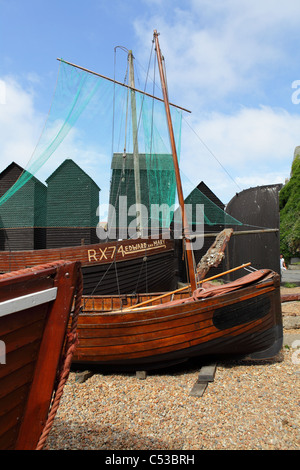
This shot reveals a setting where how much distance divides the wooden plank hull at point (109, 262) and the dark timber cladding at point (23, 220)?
9157 mm

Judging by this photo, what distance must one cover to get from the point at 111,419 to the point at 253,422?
204 cm

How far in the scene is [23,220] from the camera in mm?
19156

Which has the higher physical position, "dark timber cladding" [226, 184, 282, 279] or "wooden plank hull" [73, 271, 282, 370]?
"dark timber cladding" [226, 184, 282, 279]

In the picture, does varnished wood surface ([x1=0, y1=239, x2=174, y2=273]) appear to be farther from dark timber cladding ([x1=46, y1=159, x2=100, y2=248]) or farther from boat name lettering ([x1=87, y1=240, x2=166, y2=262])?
dark timber cladding ([x1=46, y1=159, x2=100, y2=248])

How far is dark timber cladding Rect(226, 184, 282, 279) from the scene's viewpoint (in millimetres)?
13164

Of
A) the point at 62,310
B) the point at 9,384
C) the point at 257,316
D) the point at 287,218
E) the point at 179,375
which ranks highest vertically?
the point at 287,218

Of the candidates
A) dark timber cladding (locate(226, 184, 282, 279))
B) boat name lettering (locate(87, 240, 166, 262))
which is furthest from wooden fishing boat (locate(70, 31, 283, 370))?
dark timber cladding (locate(226, 184, 282, 279))

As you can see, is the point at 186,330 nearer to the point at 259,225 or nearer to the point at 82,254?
the point at 82,254

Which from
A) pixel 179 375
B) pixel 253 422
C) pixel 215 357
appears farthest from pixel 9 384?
pixel 215 357

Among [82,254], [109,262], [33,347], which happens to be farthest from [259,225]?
[33,347]

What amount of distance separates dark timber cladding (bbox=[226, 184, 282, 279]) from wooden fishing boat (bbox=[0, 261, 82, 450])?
38.2 feet

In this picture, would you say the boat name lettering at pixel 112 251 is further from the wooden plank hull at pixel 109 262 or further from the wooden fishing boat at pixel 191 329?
the wooden fishing boat at pixel 191 329

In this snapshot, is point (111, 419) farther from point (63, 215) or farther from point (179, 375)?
point (63, 215)

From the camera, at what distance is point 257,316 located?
5805 mm
